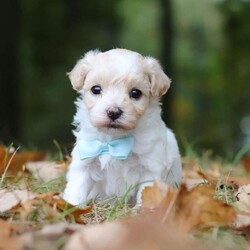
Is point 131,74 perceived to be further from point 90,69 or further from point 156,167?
point 156,167

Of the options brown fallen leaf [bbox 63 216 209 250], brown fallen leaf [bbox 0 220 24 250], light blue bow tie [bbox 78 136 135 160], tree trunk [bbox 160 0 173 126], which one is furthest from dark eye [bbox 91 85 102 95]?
tree trunk [bbox 160 0 173 126]

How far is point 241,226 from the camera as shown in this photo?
3223mm

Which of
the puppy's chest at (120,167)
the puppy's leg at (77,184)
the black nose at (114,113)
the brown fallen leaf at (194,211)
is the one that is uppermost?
the black nose at (114,113)

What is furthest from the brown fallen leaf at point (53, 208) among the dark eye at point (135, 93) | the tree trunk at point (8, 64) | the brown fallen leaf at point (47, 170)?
the tree trunk at point (8, 64)

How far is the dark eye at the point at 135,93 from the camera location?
4.18 m

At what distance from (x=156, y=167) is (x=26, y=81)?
13.2 m

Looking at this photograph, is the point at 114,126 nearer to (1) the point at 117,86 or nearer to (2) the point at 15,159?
(1) the point at 117,86

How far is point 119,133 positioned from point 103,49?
12578 mm

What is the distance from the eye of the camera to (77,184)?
4359mm

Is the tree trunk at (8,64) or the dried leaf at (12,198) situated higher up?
the dried leaf at (12,198)

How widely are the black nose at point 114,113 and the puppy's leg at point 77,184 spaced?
21.7 inches

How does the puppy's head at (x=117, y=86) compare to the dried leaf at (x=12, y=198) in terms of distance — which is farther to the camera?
the puppy's head at (x=117, y=86)

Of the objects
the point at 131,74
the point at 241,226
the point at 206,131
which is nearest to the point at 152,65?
the point at 131,74

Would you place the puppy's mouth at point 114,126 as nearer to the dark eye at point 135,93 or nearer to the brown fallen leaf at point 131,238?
the dark eye at point 135,93
